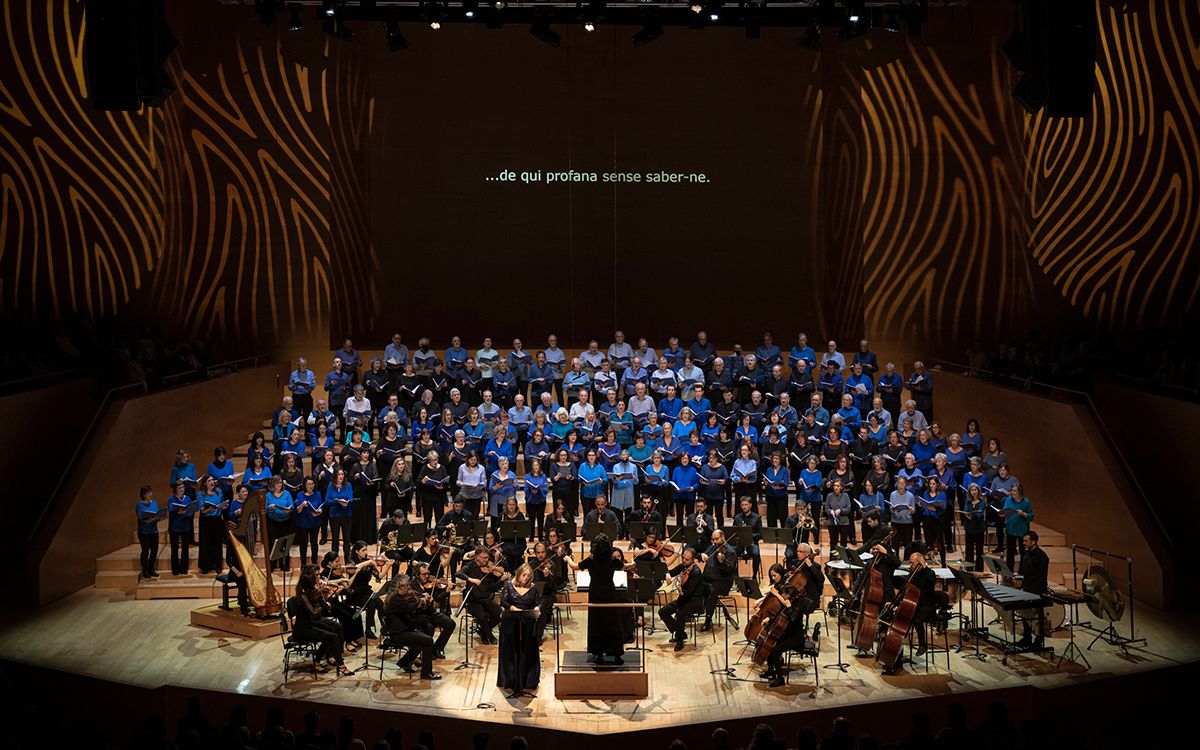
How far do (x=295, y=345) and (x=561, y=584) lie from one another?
8.57m

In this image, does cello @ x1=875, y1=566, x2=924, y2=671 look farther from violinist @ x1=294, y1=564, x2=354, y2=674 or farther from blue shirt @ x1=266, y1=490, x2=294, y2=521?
blue shirt @ x1=266, y1=490, x2=294, y2=521

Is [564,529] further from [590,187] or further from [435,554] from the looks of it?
[590,187]

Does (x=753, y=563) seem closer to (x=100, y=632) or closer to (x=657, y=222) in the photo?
(x=100, y=632)

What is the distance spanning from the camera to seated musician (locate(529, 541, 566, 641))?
11445mm

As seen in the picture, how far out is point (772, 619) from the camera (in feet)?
36.3

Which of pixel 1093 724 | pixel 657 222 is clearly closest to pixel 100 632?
pixel 1093 724

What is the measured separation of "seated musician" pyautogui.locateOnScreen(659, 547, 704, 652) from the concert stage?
0.21 m

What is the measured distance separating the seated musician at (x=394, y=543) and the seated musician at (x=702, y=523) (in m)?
2.86

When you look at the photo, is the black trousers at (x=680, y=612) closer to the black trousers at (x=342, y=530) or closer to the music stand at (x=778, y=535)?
the music stand at (x=778, y=535)

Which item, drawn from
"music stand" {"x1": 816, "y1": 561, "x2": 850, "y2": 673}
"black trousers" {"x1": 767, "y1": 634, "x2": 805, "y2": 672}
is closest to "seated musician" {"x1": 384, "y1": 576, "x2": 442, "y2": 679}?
"black trousers" {"x1": 767, "y1": 634, "x2": 805, "y2": 672}

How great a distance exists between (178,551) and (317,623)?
3.25 metres

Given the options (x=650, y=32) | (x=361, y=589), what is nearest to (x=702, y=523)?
(x=361, y=589)

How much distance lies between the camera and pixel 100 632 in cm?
1202
